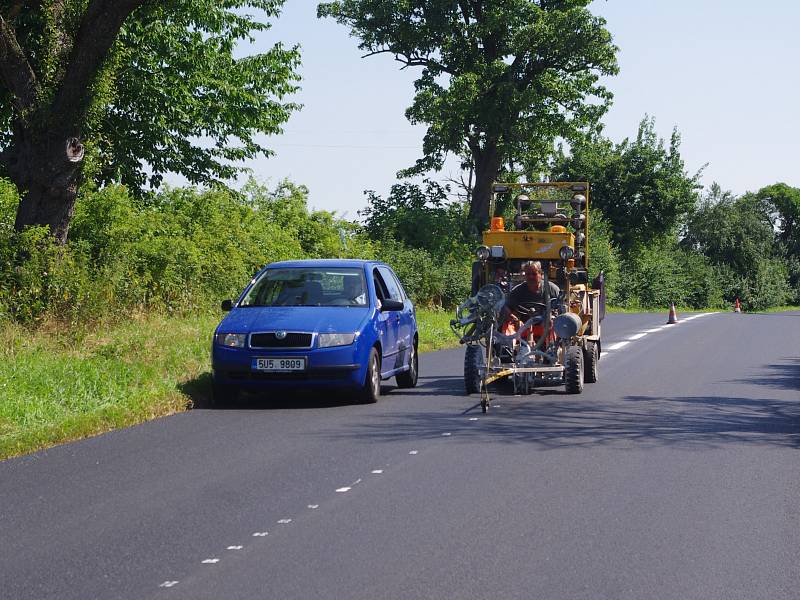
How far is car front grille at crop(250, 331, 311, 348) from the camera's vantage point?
556 inches

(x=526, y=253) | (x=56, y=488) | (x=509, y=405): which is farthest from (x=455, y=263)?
(x=56, y=488)

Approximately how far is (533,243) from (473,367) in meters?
2.97

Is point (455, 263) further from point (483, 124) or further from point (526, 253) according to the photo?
point (526, 253)

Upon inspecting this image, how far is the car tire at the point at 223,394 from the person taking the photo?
14.2 metres

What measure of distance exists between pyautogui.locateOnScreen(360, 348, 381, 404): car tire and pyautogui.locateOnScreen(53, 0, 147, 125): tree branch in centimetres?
716

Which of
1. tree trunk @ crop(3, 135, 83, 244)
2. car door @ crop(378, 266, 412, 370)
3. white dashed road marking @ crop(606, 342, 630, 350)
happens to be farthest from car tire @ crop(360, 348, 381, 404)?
white dashed road marking @ crop(606, 342, 630, 350)

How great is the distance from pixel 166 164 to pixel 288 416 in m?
15.5

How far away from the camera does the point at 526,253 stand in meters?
17.8

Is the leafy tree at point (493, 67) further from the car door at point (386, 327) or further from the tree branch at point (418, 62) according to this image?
the car door at point (386, 327)

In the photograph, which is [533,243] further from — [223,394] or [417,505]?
[417,505]

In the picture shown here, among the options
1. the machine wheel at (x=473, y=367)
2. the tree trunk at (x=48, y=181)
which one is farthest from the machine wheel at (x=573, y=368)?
the tree trunk at (x=48, y=181)

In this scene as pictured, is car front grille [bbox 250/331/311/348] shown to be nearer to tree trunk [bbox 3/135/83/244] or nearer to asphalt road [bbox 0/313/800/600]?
asphalt road [bbox 0/313/800/600]

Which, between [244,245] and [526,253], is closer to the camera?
[526,253]

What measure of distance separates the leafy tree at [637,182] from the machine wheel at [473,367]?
58254 mm
